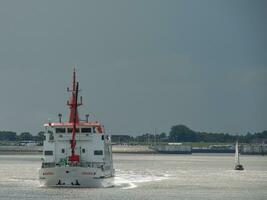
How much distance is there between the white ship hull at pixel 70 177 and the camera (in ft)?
384

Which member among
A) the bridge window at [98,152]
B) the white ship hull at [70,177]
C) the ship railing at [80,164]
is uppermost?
the bridge window at [98,152]

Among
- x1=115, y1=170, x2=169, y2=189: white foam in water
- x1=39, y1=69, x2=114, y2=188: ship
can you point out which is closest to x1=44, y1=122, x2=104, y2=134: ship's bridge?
x1=39, y1=69, x2=114, y2=188: ship

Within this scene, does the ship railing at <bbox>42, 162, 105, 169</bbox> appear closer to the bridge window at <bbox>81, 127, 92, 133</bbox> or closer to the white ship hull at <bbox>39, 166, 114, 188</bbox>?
the white ship hull at <bbox>39, 166, 114, 188</bbox>

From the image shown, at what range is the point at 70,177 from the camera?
118 meters

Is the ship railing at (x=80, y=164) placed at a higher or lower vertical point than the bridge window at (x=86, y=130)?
lower

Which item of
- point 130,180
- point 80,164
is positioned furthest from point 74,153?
point 130,180

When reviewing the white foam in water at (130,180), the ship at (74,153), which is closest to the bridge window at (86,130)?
the ship at (74,153)

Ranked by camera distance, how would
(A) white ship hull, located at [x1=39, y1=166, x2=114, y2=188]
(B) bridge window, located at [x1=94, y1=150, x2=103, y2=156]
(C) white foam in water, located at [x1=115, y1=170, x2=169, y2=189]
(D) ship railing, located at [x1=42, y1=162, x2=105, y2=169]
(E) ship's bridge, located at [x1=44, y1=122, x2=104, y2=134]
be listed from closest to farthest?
1. (A) white ship hull, located at [x1=39, y1=166, x2=114, y2=188]
2. (D) ship railing, located at [x1=42, y1=162, x2=105, y2=169]
3. (E) ship's bridge, located at [x1=44, y1=122, x2=104, y2=134]
4. (B) bridge window, located at [x1=94, y1=150, x2=103, y2=156]
5. (C) white foam in water, located at [x1=115, y1=170, x2=169, y2=189]

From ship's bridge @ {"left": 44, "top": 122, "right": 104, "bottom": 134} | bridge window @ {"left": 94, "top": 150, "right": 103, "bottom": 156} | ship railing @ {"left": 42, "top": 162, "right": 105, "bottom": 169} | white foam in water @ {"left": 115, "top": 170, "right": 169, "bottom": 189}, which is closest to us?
ship railing @ {"left": 42, "top": 162, "right": 105, "bottom": 169}

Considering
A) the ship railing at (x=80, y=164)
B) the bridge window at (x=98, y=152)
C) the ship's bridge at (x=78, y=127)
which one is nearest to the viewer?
the ship railing at (x=80, y=164)

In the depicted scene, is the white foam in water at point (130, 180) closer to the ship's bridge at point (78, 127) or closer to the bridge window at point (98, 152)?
the bridge window at point (98, 152)

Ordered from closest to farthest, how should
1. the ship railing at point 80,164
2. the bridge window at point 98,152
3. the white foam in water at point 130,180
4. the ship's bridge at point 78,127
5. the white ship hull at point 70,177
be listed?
1. the white ship hull at point 70,177
2. the ship railing at point 80,164
3. the ship's bridge at point 78,127
4. the bridge window at point 98,152
5. the white foam in water at point 130,180

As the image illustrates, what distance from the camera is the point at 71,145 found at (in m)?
119

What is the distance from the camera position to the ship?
4626 inches
